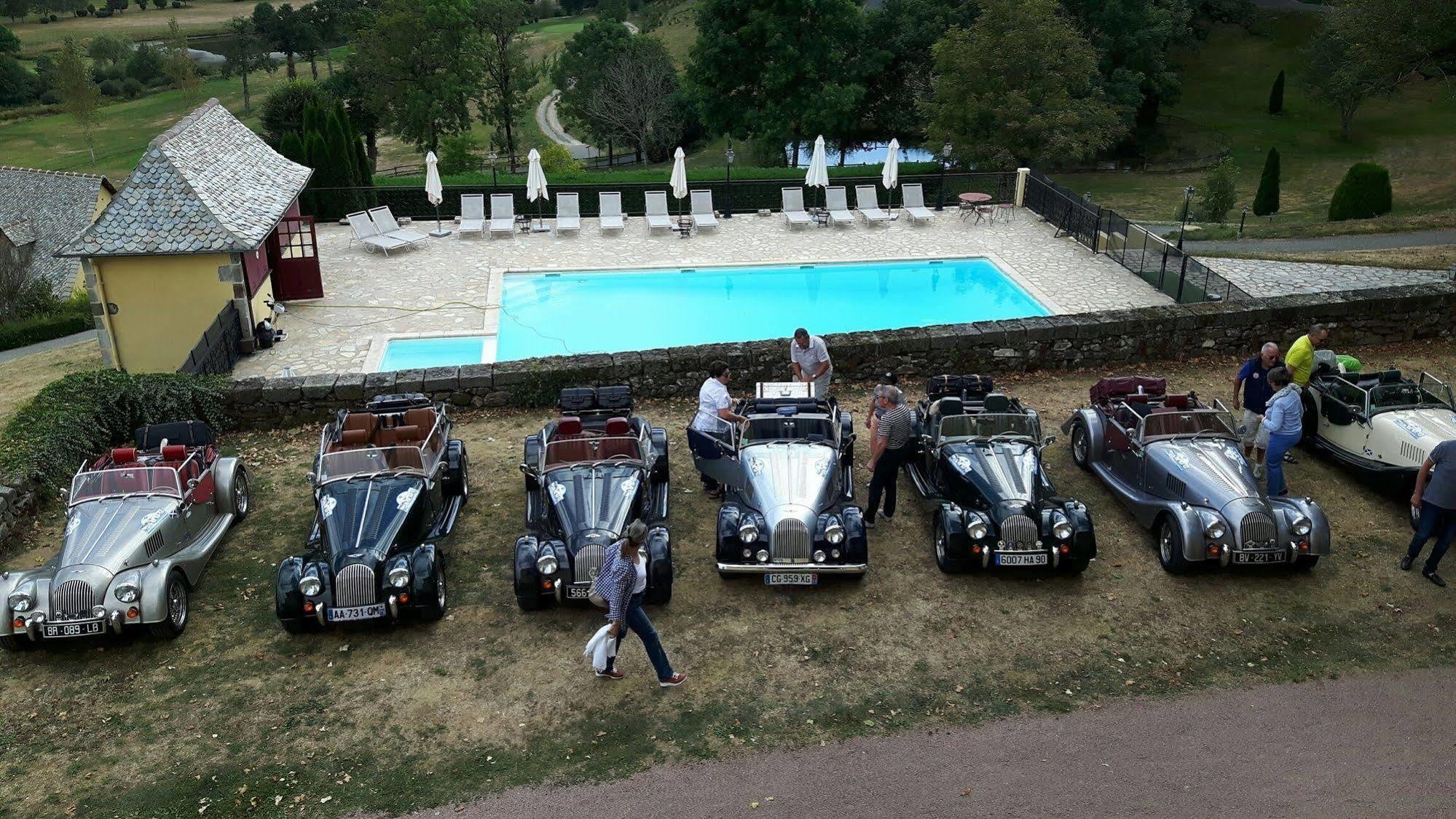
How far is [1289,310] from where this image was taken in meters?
16.2

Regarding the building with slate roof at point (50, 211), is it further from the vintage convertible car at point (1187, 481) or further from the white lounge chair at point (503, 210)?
the vintage convertible car at point (1187, 481)

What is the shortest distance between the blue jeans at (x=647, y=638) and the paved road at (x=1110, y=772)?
0.99m

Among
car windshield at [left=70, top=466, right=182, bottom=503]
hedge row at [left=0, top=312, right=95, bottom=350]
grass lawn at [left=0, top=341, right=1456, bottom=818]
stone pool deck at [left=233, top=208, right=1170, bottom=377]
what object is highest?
car windshield at [left=70, top=466, right=182, bottom=503]

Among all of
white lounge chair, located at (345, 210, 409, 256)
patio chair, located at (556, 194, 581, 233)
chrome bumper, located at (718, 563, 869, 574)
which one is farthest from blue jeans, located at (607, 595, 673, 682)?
patio chair, located at (556, 194, 581, 233)

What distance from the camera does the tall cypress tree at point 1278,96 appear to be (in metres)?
50.2

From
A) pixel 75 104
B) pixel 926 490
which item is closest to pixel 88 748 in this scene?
pixel 926 490

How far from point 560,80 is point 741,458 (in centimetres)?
5162

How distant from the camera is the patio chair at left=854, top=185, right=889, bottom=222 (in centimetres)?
2758

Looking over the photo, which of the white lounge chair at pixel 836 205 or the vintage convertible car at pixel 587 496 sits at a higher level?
the vintage convertible car at pixel 587 496

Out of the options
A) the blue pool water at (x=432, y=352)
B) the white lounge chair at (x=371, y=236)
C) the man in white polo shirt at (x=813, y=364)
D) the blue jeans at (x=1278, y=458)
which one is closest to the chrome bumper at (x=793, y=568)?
the man in white polo shirt at (x=813, y=364)

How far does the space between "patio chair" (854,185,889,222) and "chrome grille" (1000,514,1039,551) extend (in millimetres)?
18525

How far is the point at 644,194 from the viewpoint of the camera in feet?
93.9

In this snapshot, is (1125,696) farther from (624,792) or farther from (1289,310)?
(1289,310)

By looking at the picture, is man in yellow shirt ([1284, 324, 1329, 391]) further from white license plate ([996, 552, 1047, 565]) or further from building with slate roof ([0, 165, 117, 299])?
building with slate roof ([0, 165, 117, 299])
